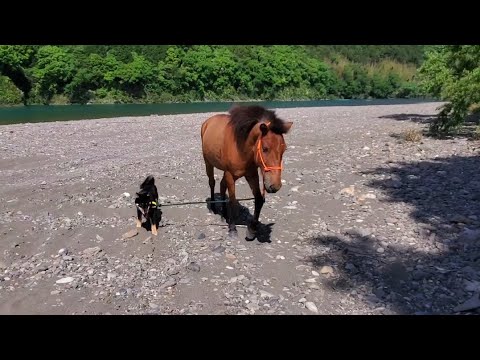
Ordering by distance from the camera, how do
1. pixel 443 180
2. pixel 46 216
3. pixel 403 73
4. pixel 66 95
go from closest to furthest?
pixel 46 216
pixel 443 180
pixel 66 95
pixel 403 73

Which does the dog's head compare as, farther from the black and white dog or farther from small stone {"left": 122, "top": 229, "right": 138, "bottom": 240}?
small stone {"left": 122, "top": 229, "right": 138, "bottom": 240}

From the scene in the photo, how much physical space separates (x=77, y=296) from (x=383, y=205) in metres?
6.79

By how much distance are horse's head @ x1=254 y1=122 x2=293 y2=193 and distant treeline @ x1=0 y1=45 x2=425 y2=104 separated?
66.7 m

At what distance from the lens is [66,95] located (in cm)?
7388

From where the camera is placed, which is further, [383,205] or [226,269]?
[383,205]

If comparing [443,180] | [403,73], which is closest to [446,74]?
[443,180]

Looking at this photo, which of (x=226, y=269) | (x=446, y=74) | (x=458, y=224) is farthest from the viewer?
(x=446, y=74)

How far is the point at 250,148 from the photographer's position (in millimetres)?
6855

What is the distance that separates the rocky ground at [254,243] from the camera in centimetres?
547

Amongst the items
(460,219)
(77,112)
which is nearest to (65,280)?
(460,219)

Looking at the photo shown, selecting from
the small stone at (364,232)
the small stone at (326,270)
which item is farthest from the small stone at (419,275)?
the small stone at (364,232)

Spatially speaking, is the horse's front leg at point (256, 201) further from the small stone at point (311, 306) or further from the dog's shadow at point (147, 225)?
the small stone at point (311, 306)

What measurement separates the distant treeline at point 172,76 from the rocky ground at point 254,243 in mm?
60802
